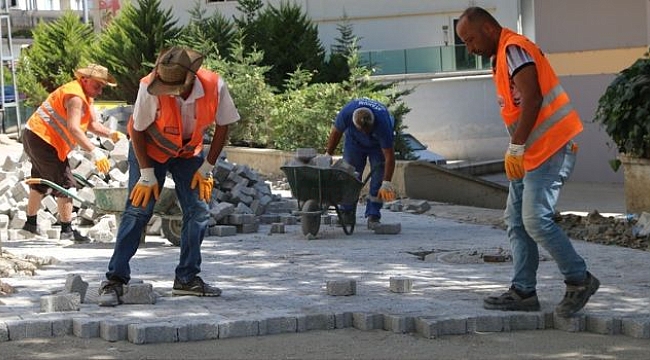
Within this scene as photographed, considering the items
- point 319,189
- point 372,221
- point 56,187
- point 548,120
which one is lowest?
point 372,221

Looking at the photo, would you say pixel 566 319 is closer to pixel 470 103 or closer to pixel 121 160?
pixel 121 160

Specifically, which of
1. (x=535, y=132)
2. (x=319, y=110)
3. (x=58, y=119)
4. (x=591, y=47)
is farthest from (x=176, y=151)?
(x=591, y=47)

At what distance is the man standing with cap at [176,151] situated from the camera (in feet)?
25.7

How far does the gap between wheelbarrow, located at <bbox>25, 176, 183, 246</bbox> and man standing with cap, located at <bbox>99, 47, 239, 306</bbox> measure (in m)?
3.07

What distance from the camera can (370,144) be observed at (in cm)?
1299

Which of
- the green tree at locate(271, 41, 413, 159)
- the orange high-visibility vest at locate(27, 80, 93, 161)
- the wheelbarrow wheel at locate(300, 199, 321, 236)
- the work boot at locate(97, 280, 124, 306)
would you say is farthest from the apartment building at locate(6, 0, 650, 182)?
the work boot at locate(97, 280, 124, 306)

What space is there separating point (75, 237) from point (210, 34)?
43.9 feet

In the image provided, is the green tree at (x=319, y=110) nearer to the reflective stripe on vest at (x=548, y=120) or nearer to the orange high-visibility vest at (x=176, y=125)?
the orange high-visibility vest at (x=176, y=125)

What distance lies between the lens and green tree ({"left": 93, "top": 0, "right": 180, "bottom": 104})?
86.8ft

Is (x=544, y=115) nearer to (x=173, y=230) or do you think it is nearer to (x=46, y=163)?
(x=173, y=230)

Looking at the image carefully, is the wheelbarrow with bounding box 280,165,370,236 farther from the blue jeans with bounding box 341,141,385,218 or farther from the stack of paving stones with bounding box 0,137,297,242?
the stack of paving stones with bounding box 0,137,297,242

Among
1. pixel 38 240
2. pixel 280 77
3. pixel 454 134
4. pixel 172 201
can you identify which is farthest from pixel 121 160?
pixel 454 134

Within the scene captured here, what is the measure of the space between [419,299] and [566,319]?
3.67 ft

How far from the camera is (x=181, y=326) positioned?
700cm
